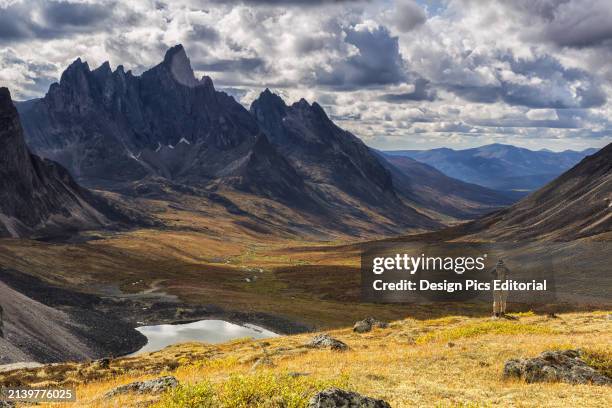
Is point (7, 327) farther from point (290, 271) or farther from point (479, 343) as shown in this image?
point (290, 271)

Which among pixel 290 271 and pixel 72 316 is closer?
pixel 72 316

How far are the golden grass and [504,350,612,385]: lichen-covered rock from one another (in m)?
0.86

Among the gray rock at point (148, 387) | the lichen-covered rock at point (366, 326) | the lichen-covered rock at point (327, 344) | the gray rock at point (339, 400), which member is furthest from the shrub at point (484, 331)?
the gray rock at point (339, 400)

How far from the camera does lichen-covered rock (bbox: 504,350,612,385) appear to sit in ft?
70.3

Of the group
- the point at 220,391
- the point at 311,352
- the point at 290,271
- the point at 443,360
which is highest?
the point at 220,391

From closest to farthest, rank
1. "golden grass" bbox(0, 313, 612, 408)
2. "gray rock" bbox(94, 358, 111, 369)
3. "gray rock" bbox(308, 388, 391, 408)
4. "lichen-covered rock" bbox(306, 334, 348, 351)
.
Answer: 1. "gray rock" bbox(308, 388, 391, 408)
2. "golden grass" bbox(0, 313, 612, 408)
3. "lichen-covered rock" bbox(306, 334, 348, 351)
4. "gray rock" bbox(94, 358, 111, 369)

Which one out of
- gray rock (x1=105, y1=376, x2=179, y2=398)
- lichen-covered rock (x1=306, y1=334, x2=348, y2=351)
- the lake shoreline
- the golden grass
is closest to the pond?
the lake shoreline

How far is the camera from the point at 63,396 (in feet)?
72.9

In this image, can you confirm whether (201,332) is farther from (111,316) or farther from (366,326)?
(366,326)

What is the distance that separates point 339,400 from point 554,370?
12.2m

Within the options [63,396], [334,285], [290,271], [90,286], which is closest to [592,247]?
[334,285]

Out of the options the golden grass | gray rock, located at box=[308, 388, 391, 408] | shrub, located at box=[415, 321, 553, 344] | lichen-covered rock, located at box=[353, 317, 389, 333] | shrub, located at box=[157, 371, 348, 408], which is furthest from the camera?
lichen-covered rock, located at box=[353, 317, 389, 333]

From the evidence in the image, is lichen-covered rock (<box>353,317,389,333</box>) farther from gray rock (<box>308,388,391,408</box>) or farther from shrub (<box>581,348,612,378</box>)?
gray rock (<box>308,388,391,408</box>)

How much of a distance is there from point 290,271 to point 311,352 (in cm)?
12770
